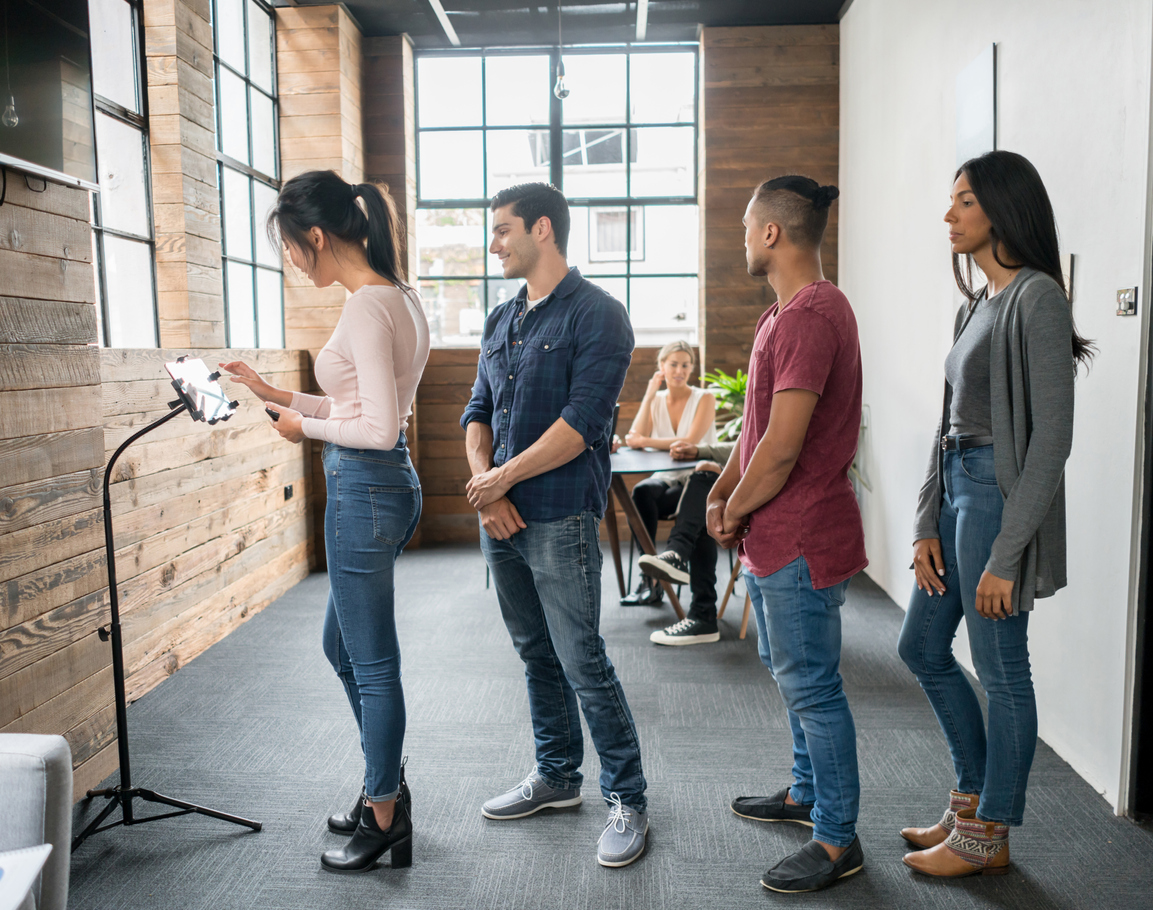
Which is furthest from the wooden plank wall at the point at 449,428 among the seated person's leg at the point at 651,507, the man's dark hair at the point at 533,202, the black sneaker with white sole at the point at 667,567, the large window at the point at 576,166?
the man's dark hair at the point at 533,202

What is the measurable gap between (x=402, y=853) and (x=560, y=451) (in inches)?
38.7

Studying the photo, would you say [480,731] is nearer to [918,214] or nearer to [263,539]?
[263,539]

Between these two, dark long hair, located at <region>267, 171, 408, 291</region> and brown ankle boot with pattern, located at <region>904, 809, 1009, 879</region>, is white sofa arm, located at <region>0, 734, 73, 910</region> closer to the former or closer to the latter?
dark long hair, located at <region>267, 171, 408, 291</region>

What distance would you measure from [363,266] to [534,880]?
1.38m

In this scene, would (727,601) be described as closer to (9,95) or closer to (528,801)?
(528,801)

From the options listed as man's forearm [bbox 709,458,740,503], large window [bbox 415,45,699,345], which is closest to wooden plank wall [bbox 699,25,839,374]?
large window [bbox 415,45,699,345]

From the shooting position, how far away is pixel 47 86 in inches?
82.8

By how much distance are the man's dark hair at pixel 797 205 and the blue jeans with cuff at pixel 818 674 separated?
2.17 feet

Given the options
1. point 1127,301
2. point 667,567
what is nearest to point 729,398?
point 667,567

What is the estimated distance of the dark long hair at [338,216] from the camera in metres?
1.75

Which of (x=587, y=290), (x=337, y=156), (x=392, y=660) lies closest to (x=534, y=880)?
(x=392, y=660)

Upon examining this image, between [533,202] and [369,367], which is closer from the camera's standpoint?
[369,367]

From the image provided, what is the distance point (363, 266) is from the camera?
1812 mm

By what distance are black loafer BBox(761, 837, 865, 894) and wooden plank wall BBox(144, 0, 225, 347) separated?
9.54 ft
